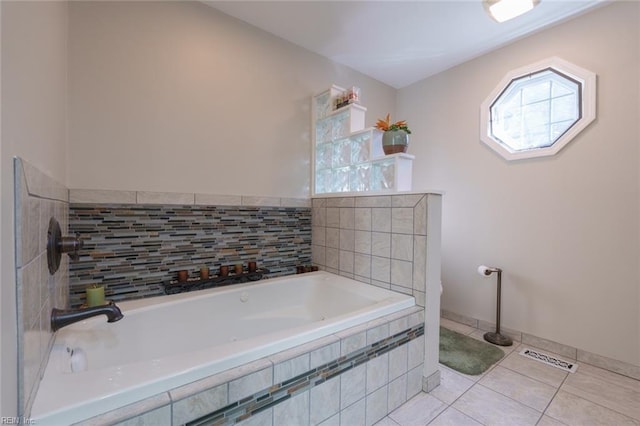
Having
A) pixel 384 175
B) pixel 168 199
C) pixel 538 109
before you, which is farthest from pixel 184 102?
pixel 538 109

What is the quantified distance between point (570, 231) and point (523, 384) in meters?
1.19

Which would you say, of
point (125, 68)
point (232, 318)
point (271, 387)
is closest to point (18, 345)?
point (271, 387)

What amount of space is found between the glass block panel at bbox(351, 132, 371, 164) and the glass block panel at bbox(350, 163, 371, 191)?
0.19 ft

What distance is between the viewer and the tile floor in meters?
1.52

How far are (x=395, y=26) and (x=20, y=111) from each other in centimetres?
244

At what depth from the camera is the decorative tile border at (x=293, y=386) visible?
3.21ft

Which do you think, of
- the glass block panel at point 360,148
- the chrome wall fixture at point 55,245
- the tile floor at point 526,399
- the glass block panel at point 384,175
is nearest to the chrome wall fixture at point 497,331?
the tile floor at point 526,399

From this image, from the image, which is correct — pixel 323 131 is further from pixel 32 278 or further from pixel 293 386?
pixel 32 278

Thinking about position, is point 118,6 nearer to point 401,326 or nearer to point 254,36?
point 254,36

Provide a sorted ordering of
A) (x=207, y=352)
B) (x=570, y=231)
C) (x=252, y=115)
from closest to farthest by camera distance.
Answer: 1. (x=207, y=352)
2. (x=570, y=231)
3. (x=252, y=115)

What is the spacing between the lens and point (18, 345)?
697 millimetres

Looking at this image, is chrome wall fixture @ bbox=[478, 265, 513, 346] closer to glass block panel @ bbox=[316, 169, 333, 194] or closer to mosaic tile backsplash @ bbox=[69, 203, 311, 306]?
glass block panel @ bbox=[316, 169, 333, 194]

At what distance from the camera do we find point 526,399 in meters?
1.68

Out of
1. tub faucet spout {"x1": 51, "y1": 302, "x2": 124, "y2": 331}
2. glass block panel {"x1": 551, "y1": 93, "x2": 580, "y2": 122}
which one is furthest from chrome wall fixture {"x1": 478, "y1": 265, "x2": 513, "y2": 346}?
tub faucet spout {"x1": 51, "y1": 302, "x2": 124, "y2": 331}
